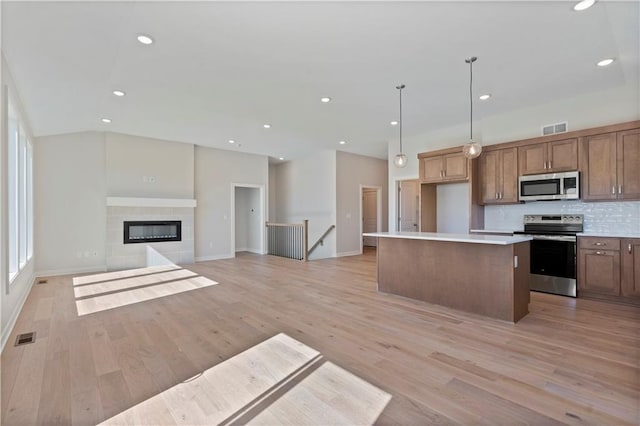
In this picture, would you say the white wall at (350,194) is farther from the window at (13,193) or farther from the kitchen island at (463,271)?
the window at (13,193)

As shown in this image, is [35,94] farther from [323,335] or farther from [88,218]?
[323,335]

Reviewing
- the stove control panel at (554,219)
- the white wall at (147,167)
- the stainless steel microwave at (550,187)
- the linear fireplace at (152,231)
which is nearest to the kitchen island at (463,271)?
the stainless steel microwave at (550,187)

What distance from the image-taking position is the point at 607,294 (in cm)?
398

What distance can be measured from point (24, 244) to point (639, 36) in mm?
8152

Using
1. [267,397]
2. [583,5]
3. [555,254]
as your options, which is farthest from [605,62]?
[267,397]

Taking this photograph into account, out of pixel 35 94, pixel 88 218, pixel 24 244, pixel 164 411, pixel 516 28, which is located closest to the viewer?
pixel 164 411

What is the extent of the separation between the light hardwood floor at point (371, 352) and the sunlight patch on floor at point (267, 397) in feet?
0.35

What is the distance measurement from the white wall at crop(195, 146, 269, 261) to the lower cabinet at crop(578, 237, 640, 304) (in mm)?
7330

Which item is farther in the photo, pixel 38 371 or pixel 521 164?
pixel 521 164

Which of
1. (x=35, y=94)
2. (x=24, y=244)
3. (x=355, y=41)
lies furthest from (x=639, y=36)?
(x=24, y=244)

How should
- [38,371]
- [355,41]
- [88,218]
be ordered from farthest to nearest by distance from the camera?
[88,218]
[355,41]
[38,371]

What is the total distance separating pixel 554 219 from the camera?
4.71 meters

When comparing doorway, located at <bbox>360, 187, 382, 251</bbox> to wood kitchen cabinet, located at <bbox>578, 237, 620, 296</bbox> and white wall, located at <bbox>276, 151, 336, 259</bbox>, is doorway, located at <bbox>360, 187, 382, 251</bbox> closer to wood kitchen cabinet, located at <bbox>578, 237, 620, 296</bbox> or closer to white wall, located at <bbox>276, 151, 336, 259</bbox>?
white wall, located at <bbox>276, 151, 336, 259</bbox>

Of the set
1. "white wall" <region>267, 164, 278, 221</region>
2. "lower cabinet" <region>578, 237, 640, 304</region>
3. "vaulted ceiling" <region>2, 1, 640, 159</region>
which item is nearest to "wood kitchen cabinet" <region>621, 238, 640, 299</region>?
"lower cabinet" <region>578, 237, 640, 304</region>
